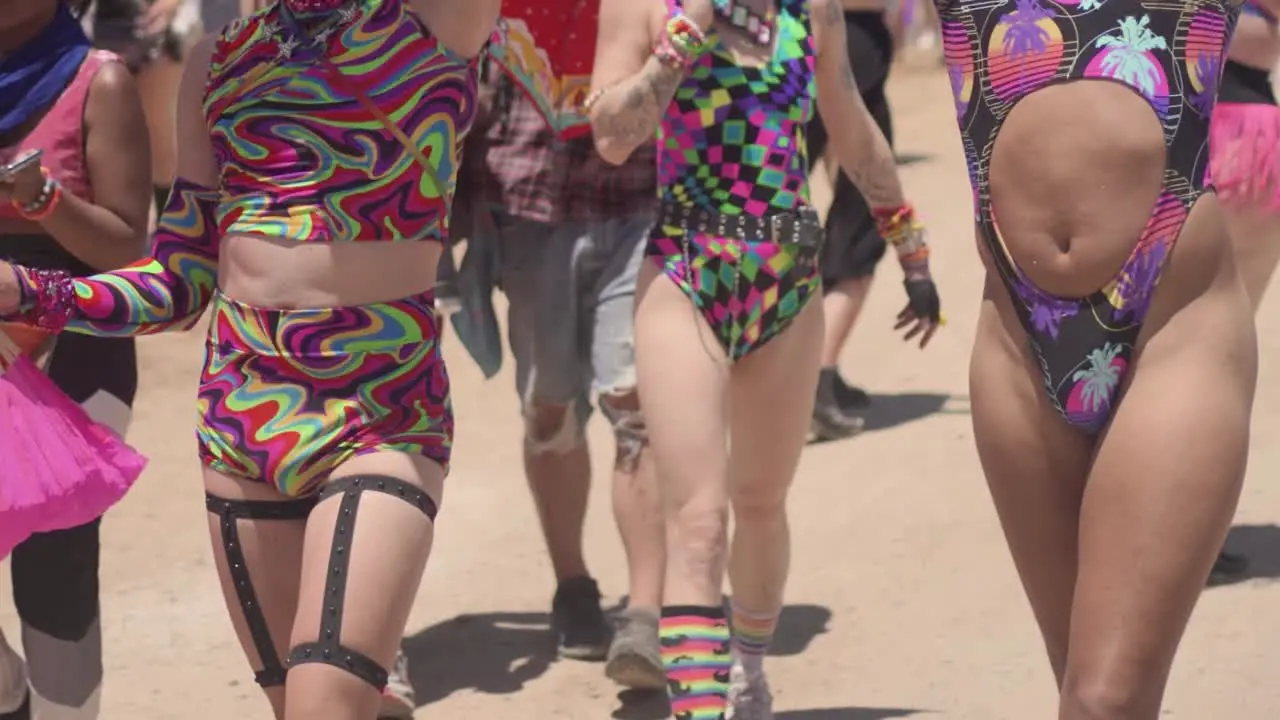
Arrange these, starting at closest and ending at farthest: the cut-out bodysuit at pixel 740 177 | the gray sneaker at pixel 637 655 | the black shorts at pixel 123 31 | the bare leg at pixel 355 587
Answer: the bare leg at pixel 355 587 → the cut-out bodysuit at pixel 740 177 → the gray sneaker at pixel 637 655 → the black shorts at pixel 123 31

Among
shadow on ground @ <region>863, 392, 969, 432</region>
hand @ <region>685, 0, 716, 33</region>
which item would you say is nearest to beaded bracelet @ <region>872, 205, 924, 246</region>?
hand @ <region>685, 0, 716, 33</region>

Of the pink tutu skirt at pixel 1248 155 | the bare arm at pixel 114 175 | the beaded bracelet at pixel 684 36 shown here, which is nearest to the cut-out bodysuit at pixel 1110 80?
the beaded bracelet at pixel 684 36

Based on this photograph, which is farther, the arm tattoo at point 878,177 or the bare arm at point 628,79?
the arm tattoo at point 878,177

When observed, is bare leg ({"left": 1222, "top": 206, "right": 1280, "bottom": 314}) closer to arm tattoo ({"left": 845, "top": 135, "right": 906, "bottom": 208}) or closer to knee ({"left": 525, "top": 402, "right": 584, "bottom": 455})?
arm tattoo ({"left": 845, "top": 135, "right": 906, "bottom": 208})

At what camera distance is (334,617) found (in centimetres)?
333

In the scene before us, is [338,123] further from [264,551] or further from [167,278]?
[264,551]

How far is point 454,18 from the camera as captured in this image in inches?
139

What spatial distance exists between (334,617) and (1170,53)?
1611 millimetres

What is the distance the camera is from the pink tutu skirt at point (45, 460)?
3.60m

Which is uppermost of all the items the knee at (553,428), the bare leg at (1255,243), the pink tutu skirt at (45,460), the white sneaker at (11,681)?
the pink tutu skirt at (45,460)

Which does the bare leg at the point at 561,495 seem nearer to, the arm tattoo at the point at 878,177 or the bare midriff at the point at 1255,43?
the arm tattoo at the point at 878,177

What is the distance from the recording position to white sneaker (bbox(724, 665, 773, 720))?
514 cm

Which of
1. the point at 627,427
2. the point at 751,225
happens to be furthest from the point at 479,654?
the point at 751,225

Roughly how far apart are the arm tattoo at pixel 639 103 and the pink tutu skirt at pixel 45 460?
4.46ft
